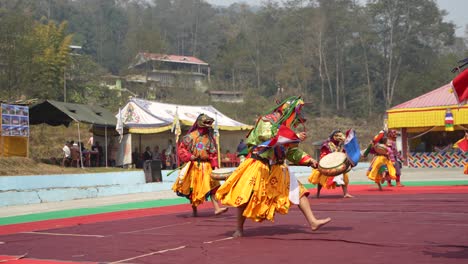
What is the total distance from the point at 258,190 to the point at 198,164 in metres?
3.53

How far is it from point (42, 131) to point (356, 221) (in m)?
28.8

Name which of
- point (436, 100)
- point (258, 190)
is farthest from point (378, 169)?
point (436, 100)

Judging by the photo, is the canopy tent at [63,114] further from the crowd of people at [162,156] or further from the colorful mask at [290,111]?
the colorful mask at [290,111]

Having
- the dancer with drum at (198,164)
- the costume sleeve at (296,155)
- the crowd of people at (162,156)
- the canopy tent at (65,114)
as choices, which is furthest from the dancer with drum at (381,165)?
the crowd of people at (162,156)

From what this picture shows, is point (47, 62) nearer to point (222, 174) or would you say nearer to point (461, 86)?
point (222, 174)

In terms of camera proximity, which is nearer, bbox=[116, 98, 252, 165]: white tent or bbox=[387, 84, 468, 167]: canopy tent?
bbox=[116, 98, 252, 165]: white tent

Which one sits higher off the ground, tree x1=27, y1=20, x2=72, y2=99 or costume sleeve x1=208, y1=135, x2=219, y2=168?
tree x1=27, y1=20, x2=72, y2=99

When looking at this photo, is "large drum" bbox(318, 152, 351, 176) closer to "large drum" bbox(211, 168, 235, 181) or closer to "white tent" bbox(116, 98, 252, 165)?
"large drum" bbox(211, 168, 235, 181)

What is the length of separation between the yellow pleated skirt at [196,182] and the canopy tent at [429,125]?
24.8 metres

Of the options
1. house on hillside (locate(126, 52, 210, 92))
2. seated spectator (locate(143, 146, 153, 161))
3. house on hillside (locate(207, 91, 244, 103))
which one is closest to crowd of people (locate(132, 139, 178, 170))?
seated spectator (locate(143, 146, 153, 161))

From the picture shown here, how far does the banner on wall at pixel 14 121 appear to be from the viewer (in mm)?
21531

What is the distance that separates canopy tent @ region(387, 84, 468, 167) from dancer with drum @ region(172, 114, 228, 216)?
2466cm

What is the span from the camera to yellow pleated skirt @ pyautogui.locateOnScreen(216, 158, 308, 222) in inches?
308

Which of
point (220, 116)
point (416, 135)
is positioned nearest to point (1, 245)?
point (220, 116)
